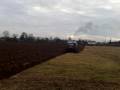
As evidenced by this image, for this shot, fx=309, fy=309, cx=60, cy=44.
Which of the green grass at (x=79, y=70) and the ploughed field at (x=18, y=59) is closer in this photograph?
the green grass at (x=79, y=70)

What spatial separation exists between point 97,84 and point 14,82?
392 cm

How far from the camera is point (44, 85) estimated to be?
1384 centimetres

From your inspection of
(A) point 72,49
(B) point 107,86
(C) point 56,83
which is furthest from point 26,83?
(A) point 72,49

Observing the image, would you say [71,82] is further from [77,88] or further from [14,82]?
[14,82]

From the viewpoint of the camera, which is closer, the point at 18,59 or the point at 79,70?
the point at 79,70

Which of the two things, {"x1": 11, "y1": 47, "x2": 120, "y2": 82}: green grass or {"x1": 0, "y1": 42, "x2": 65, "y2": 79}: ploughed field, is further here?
{"x1": 0, "y1": 42, "x2": 65, "y2": 79}: ploughed field

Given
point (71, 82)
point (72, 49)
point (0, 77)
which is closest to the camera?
point (71, 82)

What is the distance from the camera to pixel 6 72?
18672 mm

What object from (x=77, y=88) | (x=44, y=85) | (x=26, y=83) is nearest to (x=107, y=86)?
(x=77, y=88)

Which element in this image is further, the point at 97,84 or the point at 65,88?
the point at 97,84

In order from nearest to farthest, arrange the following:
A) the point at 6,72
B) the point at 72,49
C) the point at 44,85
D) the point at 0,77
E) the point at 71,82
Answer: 1. the point at 44,85
2. the point at 71,82
3. the point at 0,77
4. the point at 6,72
5. the point at 72,49

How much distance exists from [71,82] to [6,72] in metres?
5.35

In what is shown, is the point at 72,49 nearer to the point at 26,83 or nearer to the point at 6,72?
the point at 6,72

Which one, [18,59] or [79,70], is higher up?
[18,59]
